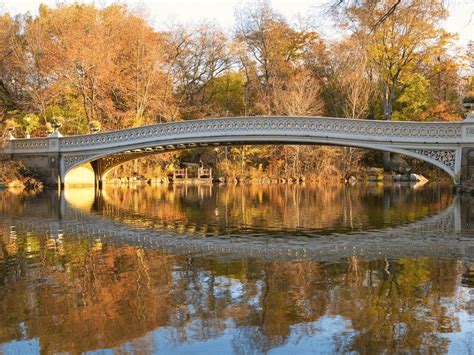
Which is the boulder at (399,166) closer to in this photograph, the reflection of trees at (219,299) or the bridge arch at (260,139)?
the bridge arch at (260,139)

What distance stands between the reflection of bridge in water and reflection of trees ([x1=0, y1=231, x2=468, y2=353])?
66 centimetres

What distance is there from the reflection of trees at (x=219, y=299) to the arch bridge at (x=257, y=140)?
42.9 ft

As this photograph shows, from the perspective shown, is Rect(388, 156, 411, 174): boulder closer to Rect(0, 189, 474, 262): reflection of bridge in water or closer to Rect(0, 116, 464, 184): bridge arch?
Rect(0, 116, 464, 184): bridge arch

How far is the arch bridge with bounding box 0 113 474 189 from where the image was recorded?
1914 centimetres

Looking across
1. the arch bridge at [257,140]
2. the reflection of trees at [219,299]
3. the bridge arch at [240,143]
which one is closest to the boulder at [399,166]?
the bridge arch at [240,143]

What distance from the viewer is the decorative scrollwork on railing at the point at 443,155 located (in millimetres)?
19194

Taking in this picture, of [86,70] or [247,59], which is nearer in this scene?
[86,70]

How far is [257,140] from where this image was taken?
2200cm

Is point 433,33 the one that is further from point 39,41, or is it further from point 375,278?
point 375,278

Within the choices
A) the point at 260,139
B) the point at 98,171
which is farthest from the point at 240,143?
the point at 98,171

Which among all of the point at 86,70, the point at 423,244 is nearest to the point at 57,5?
the point at 86,70

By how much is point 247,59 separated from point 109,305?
36281 millimetres

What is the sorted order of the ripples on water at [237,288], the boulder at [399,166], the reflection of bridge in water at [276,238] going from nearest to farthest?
1. the ripples on water at [237,288]
2. the reflection of bridge in water at [276,238]
3. the boulder at [399,166]

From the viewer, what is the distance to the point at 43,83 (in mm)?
32719
